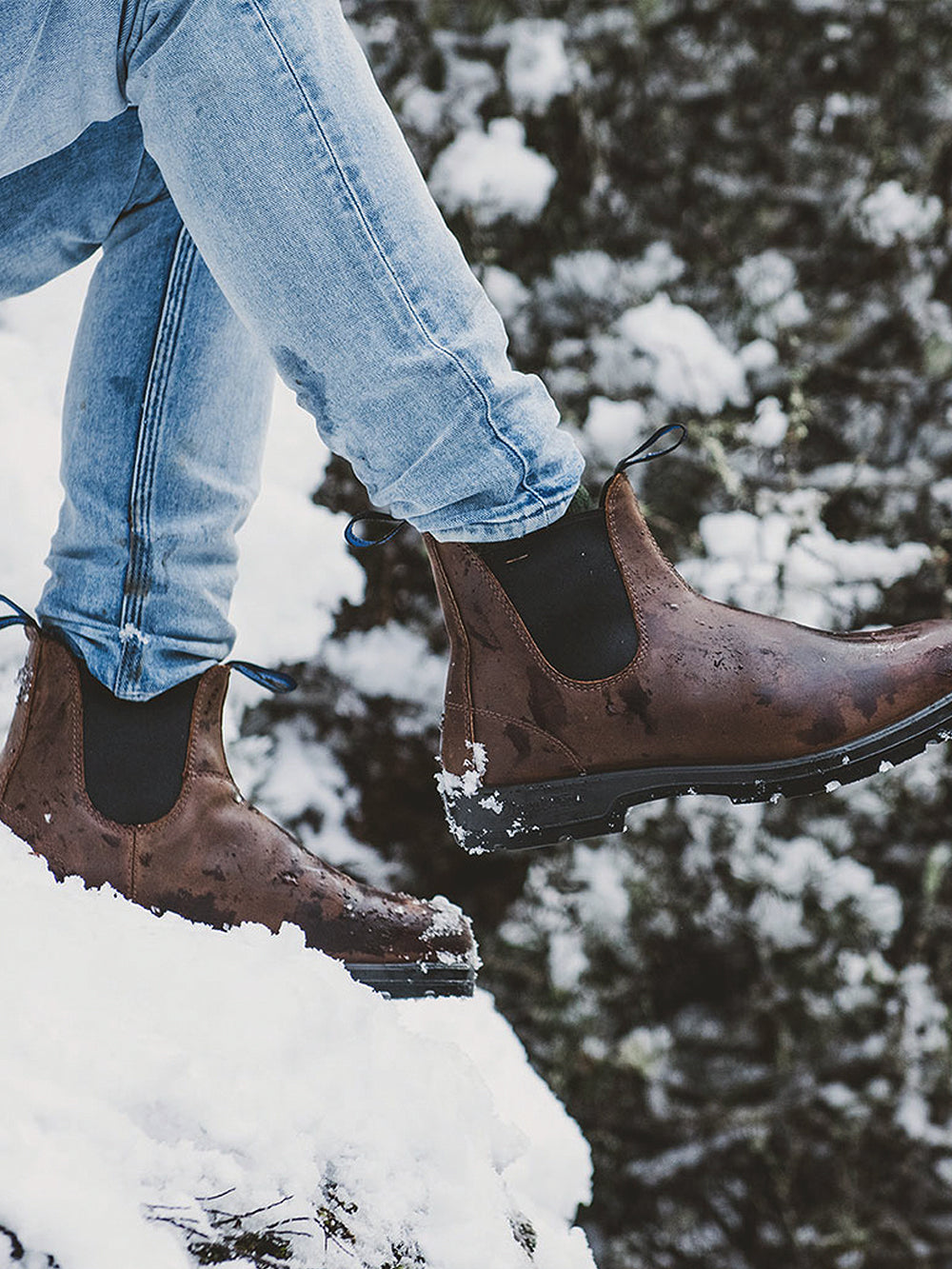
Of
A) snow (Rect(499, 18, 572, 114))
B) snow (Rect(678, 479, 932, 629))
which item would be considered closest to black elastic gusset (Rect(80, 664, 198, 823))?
snow (Rect(678, 479, 932, 629))

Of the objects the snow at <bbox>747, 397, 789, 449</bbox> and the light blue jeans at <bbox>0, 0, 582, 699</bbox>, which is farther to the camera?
the snow at <bbox>747, 397, 789, 449</bbox>

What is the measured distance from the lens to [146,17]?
1.99 feet

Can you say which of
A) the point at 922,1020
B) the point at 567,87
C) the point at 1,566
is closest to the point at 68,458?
the point at 1,566

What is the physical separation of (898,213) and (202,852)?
2017 millimetres

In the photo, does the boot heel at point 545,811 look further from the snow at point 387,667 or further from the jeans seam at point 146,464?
the snow at point 387,667

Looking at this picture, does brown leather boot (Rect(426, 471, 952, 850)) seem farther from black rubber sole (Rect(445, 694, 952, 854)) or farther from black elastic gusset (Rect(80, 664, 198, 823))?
black elastic gusset (Rect(80, 664, 198, 823))

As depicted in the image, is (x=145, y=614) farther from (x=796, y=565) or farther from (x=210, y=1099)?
(x=796, y=565)

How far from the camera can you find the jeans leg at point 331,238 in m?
0.61

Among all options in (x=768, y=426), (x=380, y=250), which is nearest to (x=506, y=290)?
(x=768, y=426)

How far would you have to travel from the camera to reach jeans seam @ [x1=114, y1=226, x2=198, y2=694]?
85 cm

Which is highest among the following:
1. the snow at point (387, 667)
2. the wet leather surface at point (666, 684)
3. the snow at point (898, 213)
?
the snow at point (898, 213)

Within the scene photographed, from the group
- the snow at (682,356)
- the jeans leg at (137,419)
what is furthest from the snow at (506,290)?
the jeans leg at (137,419)

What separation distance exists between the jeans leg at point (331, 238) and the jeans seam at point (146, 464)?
0.71 ft

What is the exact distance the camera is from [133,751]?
867 mm
